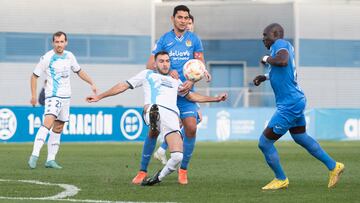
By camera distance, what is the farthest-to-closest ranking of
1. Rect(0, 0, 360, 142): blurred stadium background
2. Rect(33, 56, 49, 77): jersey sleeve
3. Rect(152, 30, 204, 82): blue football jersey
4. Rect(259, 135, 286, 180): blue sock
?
1. Rect(0, 0, 360, 142): blurred stadium background
2. Rect(33, 56, 49, 77): jersey sleeve
3. Rect(152, 30, 204, 82): blue football jersey
4. Rect(259, 135, 286, 180): blue sock

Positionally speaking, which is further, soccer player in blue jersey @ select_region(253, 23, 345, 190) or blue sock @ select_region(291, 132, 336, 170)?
blue sock @ select_region(291, 132, 336, 170)

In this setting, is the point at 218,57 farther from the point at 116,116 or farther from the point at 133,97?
the point at 116,116

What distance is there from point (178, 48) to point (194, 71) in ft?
2.80

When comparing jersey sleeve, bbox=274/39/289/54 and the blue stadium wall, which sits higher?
jersey sleeve, bbox=274/39/289/54

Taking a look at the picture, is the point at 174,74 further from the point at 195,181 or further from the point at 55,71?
the point at 55,71

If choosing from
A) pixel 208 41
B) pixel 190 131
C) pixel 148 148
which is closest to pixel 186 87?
pixel 190 131

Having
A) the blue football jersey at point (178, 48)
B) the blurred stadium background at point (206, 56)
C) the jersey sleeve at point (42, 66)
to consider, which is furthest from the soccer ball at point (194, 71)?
the blurred stadium background at point (206, 56)

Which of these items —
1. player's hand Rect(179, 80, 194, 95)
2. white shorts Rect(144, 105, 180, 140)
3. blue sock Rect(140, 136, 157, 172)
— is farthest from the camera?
blue sock Rect(140, 136, 157, 172)

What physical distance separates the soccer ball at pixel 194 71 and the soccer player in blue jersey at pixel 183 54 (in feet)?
1.59

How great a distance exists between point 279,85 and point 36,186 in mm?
3069

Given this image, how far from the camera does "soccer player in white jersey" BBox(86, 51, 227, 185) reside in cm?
1165

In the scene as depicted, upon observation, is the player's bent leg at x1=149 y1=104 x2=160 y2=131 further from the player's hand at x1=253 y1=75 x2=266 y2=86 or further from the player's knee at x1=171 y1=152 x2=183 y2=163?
the player's hand at x1=253 y1=75 x2=266 y2=86

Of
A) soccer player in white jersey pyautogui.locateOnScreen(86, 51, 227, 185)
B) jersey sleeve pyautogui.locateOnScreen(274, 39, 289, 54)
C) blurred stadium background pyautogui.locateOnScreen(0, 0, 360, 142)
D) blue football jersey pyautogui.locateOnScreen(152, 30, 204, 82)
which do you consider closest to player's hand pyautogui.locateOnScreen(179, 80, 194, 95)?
soccer player in white jersey pyautogui.locateOnScreen(86, 51, 227, 185)

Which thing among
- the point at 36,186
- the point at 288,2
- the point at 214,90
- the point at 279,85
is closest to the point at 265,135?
the point at 279,85
